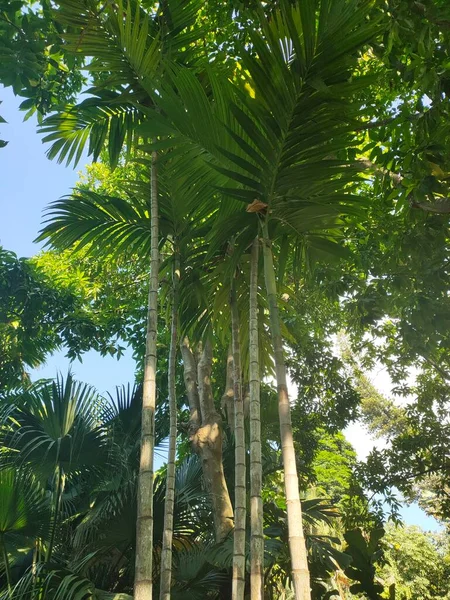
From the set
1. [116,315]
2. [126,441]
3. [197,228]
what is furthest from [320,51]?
[116,315]

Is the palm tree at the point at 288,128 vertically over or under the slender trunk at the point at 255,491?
over

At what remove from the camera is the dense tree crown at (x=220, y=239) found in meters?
2.84

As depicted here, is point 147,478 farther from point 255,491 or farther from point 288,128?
point 288,128

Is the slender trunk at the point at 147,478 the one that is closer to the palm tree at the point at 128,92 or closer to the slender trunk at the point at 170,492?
the palm tree at the point at 128,92

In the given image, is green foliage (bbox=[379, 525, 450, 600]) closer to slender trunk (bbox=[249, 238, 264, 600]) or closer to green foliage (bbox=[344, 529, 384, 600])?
green foliage (bbox=[344, 529, 384, 600])

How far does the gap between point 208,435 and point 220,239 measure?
4.55 m

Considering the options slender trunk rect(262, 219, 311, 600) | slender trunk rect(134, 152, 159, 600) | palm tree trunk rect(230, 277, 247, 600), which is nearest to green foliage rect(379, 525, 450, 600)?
palm tree trunk rect(230, 277, 247, 600)

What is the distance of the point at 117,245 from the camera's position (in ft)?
14.6

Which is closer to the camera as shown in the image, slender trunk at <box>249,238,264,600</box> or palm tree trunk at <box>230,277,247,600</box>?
slender trunk at <box>249,238,264,600</box>

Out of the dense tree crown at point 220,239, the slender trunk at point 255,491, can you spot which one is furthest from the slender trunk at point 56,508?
the slender trunk at point 255,491

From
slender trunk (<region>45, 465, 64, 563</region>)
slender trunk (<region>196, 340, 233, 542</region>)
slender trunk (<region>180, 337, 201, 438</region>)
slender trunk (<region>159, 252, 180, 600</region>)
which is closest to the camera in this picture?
slender trunk (<region>159, 252, 180, 600</region>)

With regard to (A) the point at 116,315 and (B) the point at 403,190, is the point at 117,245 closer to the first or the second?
(B) the point at 403,190

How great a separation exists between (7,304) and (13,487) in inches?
260

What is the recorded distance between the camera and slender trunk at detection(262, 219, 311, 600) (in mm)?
2312
